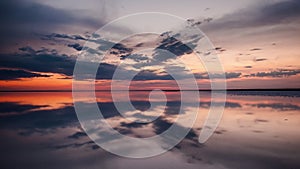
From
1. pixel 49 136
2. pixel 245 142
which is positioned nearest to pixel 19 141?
pixel 49 136

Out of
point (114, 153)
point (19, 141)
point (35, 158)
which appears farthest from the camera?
point (19, 141)

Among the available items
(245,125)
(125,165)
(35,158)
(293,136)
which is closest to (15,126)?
(35,158)

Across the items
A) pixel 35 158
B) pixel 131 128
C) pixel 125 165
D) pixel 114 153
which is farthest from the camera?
pixel 131 128

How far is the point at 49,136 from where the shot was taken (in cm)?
820

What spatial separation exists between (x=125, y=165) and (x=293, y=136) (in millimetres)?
6034

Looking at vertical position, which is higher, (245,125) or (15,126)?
(15,126)

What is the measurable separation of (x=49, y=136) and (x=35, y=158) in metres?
2.36

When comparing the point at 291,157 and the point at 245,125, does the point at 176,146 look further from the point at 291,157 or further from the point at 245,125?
the point at 245,125

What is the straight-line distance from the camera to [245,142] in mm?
7395

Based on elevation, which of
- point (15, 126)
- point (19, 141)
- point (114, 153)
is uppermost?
point (15, 126)

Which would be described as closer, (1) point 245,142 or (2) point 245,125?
(1) point 245,142

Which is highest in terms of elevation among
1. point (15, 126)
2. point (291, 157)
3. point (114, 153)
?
point (15, 126)

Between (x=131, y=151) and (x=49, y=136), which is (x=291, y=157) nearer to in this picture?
(x=131, y=151)

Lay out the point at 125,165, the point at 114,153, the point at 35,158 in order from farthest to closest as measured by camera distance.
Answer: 1. the point at 114,153
2. the point at 35,158
3. the point at 125,165
